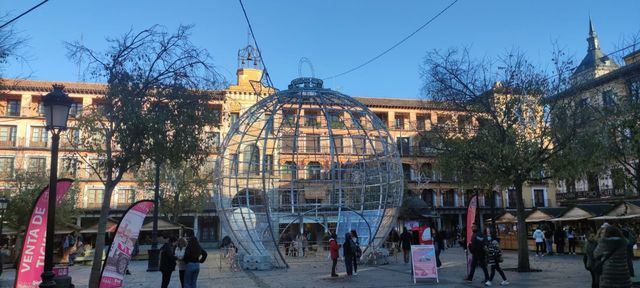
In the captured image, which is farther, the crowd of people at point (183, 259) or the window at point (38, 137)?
the window at point (38, 137)

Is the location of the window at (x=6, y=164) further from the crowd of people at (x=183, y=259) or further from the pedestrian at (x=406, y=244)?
the crowd of people at (x=183, y=259)

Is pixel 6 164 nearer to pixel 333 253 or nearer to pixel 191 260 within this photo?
pixel 333 253

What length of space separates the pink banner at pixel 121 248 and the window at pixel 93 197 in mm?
39436

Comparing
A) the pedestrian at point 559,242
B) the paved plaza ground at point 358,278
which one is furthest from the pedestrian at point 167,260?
the pedestrian at point 559,242

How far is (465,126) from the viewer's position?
1672cm

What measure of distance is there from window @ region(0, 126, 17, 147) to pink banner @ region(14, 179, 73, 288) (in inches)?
1699

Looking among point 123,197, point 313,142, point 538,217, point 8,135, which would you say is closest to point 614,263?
point 538,217

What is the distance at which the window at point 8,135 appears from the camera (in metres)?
46.7

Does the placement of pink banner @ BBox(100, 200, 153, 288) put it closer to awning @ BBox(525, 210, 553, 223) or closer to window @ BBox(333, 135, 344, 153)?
window @ BBox(333, 135, 344, 153)

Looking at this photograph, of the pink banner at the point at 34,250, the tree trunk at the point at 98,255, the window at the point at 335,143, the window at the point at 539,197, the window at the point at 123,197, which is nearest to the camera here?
the pink banner at the point at 34,250

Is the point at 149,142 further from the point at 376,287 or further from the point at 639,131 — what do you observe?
the point at 639,131

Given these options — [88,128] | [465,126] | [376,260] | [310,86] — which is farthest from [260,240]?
[465,126]

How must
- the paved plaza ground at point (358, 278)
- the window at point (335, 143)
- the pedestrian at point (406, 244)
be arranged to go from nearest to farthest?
the paved plaza ground at point (358, 278) < the window at point (335, 143) < the pedestrian at point (406, 244)

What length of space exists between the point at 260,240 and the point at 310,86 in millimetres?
5680
